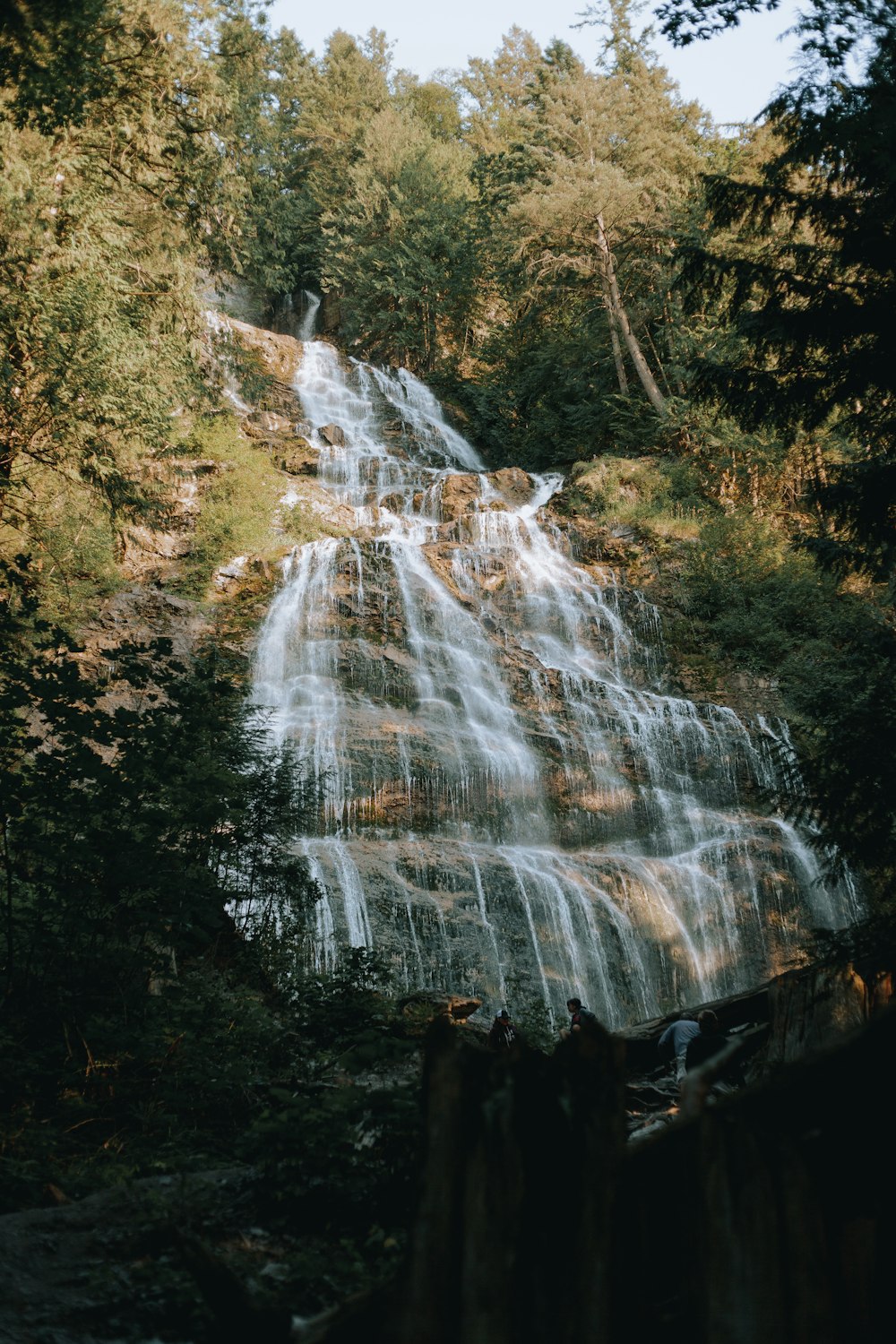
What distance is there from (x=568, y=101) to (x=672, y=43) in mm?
25132

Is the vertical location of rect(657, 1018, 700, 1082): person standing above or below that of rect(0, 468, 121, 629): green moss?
below

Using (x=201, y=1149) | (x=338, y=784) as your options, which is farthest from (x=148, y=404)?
(x=201, y=1149)

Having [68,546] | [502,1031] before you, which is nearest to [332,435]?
[68,546]

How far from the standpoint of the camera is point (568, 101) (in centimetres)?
2833

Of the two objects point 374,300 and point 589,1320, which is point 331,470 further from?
point 589,1320

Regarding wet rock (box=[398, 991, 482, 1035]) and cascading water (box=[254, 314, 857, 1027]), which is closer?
wet rock (box=[398, 991, 482, 1035])

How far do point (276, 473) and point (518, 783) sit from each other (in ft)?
43.5

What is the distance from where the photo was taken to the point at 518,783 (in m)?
15.6

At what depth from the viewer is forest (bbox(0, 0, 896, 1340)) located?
Answer: 570 cm

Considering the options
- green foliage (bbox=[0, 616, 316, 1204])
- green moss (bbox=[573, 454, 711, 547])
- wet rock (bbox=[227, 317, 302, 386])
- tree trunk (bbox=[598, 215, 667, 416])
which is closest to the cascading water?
green moss (bbox=[573, 454, 711, 547])

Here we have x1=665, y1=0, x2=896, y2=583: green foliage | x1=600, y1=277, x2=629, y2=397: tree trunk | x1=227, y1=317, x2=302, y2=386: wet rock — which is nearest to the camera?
x1=665, y1=0, x2=896, y2=583: green foliage

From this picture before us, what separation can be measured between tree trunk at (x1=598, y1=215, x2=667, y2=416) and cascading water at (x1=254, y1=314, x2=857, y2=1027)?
23.0 feet

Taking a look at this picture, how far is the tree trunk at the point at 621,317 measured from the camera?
2703 centimetres

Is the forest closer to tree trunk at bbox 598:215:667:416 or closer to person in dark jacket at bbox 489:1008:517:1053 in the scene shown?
tree trunk at bbox 598:215:667:416
